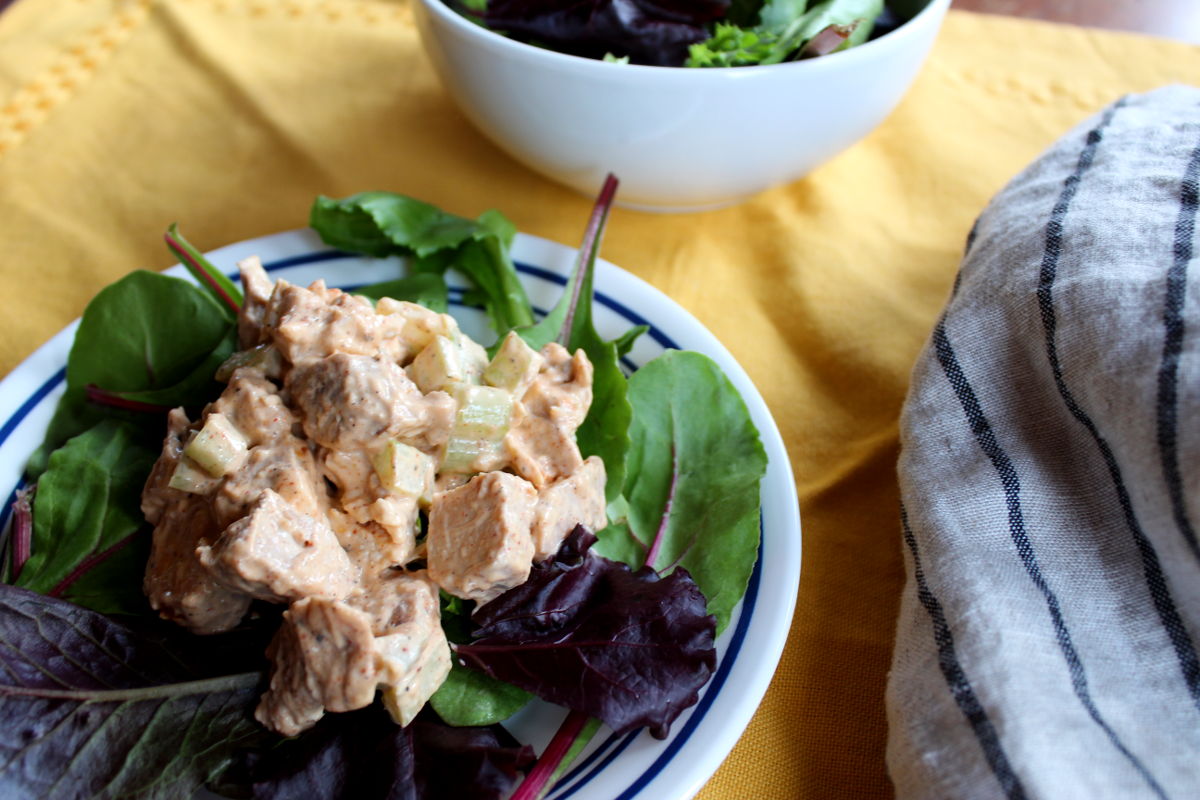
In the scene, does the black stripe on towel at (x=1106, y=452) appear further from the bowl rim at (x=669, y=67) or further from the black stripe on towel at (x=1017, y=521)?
the bowl rim at (x=669, y=67)

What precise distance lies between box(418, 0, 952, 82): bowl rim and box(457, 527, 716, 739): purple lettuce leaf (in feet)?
2.69

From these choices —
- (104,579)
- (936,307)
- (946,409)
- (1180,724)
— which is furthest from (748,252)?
(104,579)

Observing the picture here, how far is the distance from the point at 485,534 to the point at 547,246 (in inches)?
28.7

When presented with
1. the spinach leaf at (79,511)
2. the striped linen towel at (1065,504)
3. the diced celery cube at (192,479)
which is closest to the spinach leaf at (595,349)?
the striped linen towel at (1065,504)

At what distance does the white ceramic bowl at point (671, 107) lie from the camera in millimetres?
1672

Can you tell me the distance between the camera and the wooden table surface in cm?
255

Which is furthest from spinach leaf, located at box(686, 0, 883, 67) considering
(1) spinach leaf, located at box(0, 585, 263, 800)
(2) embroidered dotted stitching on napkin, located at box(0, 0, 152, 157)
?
(2) embroidered dotted stitching on napkin, located at box(0, 0, 152, 157)

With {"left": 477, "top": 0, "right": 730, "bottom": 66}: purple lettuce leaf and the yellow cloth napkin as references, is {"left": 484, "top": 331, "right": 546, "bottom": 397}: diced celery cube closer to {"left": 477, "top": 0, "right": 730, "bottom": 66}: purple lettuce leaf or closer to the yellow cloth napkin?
the yellow cloth napkin

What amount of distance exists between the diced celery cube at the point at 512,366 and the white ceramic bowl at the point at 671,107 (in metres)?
0.56

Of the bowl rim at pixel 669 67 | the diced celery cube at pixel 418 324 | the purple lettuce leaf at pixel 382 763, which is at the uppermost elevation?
the bowl rim at pixel 669 67

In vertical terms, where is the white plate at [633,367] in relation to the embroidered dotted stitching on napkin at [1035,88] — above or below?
below

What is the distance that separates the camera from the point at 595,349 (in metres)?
1.60

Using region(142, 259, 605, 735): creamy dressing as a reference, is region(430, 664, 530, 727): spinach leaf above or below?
below

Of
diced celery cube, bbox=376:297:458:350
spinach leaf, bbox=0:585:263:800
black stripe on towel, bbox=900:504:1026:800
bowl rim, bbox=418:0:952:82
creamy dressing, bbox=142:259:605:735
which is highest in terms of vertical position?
bowl rim, bbox=418:0:952:82
